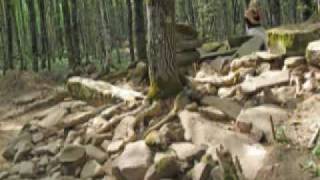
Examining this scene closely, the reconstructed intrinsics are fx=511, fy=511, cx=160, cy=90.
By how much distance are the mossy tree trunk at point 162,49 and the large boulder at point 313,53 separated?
7.61ft

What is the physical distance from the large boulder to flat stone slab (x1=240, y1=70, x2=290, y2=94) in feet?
1.50

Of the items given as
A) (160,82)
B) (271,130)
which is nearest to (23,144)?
(160,82)

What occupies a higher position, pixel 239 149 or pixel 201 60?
pixel 201 60

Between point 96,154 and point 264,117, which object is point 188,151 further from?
point 96,154

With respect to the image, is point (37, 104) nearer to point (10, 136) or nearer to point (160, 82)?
point (10, 136)

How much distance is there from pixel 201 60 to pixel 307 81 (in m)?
4.40

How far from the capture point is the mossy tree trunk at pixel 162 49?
915 centimetres

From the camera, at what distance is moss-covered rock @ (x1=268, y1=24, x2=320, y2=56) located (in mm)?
9391

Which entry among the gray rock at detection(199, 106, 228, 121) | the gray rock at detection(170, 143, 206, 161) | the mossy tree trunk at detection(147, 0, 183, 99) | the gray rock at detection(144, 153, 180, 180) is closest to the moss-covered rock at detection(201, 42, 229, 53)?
the mossy tree trunk at detection(147, 0, 183, 99)

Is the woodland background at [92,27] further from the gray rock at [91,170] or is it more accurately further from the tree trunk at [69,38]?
the gray rock at [91,170]

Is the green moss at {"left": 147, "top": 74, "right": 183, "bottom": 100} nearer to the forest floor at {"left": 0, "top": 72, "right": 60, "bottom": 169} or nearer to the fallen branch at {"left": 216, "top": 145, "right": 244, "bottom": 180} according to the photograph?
the fallen branch at {"left": 216, "top": 145, "right": 244, "bottom": 180}

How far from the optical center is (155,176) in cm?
722

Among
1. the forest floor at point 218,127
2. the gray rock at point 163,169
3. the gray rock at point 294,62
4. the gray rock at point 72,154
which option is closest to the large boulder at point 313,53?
the gray rock at point 294,62

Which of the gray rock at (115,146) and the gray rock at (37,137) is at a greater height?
the gray rock at (115,146)
